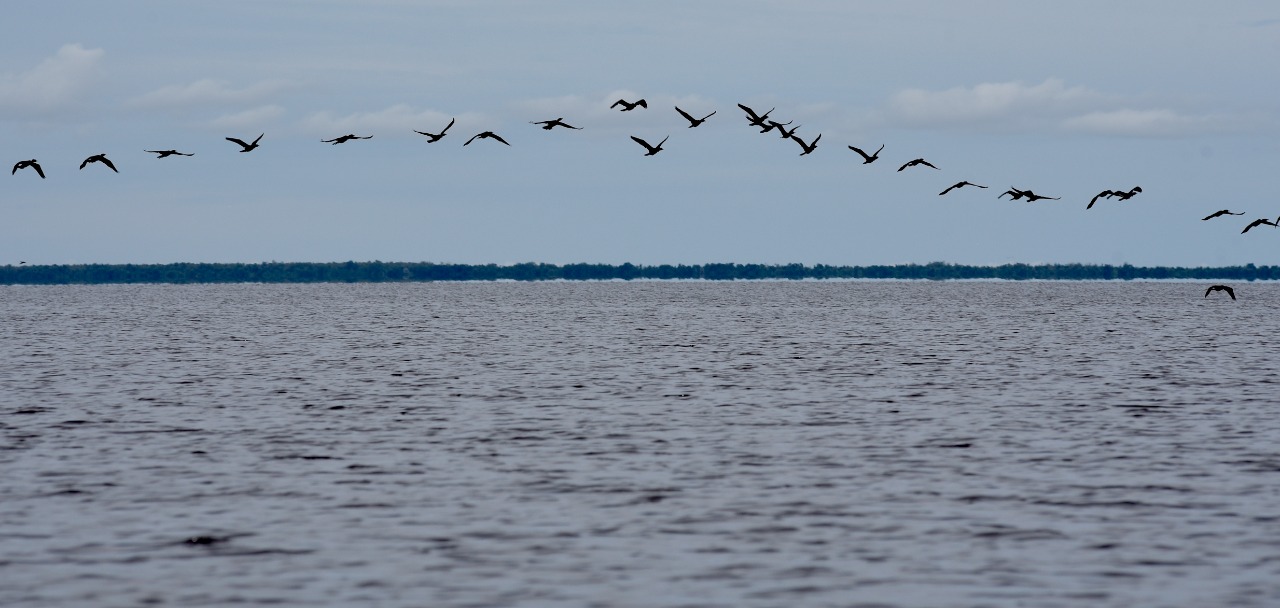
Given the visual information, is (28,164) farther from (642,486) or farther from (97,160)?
(642,486)

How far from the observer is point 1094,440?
39375 mm

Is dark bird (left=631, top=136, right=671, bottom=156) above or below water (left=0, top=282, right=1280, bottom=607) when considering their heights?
above

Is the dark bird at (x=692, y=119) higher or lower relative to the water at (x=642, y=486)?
higher

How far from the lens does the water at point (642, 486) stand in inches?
888

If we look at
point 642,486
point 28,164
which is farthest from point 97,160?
point 642,486

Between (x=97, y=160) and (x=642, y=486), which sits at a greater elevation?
(x=97, y=160)

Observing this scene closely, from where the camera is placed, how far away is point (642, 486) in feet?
104

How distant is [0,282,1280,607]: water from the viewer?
74.0 ft

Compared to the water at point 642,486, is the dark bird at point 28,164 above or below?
above

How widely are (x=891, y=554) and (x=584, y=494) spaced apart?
7.78 meters

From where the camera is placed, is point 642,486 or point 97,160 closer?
point 642,486

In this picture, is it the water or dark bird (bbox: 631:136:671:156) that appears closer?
the water

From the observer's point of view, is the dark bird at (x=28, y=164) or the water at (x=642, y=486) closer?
the water at (x=642, y=486)

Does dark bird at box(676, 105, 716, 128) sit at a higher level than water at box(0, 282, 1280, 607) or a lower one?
higher
